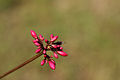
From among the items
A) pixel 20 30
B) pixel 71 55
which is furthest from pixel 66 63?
pixel 20 30

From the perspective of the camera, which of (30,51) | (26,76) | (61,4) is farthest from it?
(61,4)

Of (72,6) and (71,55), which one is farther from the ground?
(72,6)

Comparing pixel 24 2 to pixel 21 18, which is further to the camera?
pixel 24 2

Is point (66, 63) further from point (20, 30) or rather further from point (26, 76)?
point (20, 30)

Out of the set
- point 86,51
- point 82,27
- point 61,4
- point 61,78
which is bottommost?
point 61,78

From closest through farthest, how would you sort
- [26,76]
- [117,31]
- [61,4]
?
[26,76] → [117,31] → [61,4]

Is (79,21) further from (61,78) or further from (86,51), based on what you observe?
(61,78)

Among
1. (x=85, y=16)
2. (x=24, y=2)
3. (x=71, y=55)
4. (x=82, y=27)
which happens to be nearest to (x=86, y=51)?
(x=71, y=55)
